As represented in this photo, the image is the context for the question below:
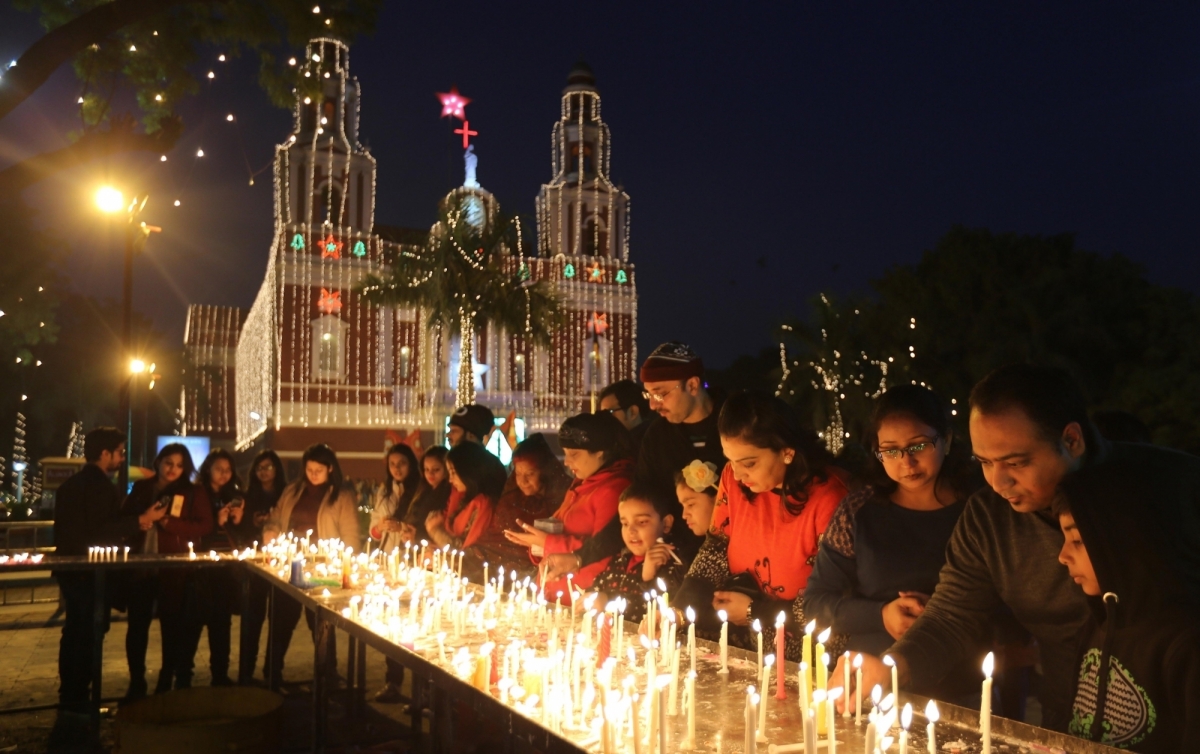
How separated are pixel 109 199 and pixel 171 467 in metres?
5.96

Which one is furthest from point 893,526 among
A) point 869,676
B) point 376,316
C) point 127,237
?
point 376,316

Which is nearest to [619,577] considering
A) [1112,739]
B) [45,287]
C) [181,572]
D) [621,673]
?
[621,673]

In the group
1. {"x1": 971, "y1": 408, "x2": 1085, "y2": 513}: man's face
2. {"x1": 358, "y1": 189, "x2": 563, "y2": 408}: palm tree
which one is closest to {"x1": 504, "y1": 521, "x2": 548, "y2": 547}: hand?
{"x1": 971, "y1": 408, "x2": 1085, "y2": 513}: man's face

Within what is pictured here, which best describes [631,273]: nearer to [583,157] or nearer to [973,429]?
[583,157]

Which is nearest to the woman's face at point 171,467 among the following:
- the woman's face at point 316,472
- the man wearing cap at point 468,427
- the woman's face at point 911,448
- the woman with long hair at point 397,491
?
the woman's face at point 316,472

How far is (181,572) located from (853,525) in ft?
19.0

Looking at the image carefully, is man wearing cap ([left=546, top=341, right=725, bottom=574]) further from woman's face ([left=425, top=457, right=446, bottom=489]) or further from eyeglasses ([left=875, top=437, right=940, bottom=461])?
woman's face ([left=425, top=457, right=446, bottom=489])

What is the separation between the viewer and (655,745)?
7.34 ft

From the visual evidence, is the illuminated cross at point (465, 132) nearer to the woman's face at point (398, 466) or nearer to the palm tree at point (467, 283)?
the palm tree at point (467, 283)

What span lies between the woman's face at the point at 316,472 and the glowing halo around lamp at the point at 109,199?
6.32m

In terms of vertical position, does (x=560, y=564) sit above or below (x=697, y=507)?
below

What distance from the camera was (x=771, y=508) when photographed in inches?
151

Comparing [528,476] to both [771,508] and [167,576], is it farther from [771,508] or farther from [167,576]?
[167,576]

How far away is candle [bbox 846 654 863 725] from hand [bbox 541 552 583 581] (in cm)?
245
